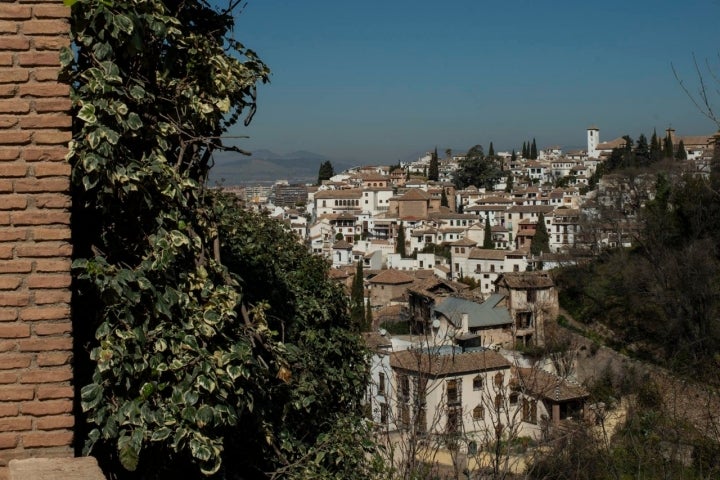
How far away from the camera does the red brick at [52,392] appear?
9.70ft

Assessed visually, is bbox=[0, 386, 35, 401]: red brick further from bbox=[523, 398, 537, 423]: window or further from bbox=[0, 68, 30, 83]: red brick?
bbox=[523, 398, 537, 423]: window

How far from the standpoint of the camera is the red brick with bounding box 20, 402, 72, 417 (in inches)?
116

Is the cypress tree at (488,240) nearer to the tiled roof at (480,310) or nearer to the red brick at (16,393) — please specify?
the tiled roof at (480,310)

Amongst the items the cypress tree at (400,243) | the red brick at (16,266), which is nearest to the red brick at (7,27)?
the red brick at (16,266)

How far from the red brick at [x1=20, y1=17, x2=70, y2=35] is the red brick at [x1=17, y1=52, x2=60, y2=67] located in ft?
0.27

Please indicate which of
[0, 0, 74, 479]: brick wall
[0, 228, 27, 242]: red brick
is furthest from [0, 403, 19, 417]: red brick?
[0, 228, 27, 242]: red brick

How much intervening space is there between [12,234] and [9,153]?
308 millimetres

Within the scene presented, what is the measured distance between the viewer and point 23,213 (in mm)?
2994

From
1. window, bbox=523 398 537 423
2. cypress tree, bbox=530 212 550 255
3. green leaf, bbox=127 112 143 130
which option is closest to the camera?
green leaf, bbox=127 112 143 130

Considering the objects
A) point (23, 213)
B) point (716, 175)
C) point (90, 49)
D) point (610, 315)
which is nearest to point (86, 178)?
point (23, 213)

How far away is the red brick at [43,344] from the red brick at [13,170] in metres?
0.63

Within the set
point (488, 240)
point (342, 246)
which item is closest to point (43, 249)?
point (342, 246)

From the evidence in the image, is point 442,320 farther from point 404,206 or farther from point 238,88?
point 404,206

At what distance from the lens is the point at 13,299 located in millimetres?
2953
